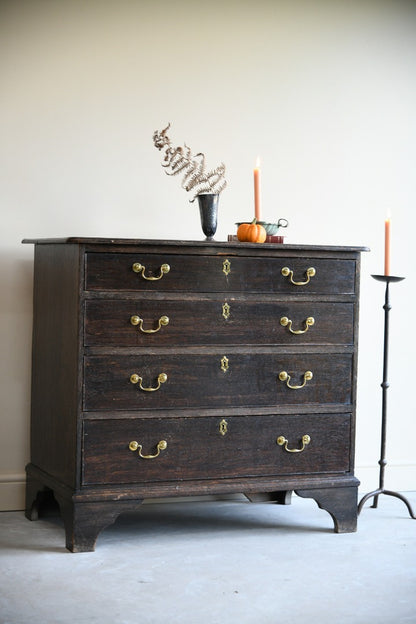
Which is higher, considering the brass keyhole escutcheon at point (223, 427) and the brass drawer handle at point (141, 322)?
the brass drawer handle at point (141, 322)

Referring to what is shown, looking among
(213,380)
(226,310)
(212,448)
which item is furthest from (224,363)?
(212,448)

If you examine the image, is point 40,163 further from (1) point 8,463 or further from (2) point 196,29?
(1) point 8,463

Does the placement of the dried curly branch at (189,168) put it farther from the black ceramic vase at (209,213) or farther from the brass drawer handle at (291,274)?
the brass drawer handle at (291,274)

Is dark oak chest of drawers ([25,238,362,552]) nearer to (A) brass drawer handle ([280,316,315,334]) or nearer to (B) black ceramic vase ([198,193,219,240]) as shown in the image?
(A) brass drawer handle ([280,316,315,334])

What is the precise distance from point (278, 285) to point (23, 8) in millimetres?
1399

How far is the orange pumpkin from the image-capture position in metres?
3.24

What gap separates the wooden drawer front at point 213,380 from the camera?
3.05 meters

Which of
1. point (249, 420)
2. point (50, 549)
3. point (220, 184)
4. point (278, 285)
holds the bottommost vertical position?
point (50, 549)

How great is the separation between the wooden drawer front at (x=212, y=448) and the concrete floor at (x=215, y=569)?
0.24 meters

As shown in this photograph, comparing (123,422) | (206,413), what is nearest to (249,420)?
(206,413)

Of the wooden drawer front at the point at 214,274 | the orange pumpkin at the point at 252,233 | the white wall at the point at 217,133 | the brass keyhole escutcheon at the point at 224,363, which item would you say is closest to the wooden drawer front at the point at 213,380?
the brass keyhole escutcheon at the point at 224,363

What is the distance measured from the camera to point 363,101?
3947mm

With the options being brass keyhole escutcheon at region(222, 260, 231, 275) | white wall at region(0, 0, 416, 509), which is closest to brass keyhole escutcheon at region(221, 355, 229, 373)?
brass keyhole escutcheon at region(222, 260, 231, 275)

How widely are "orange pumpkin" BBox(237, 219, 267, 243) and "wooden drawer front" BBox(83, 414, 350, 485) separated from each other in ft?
1.97
